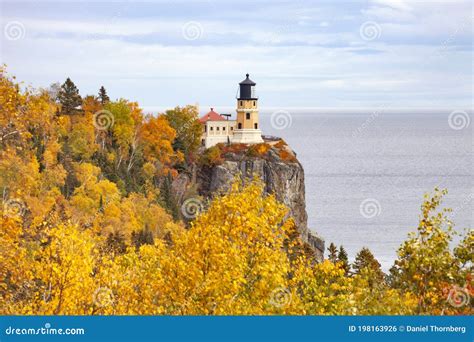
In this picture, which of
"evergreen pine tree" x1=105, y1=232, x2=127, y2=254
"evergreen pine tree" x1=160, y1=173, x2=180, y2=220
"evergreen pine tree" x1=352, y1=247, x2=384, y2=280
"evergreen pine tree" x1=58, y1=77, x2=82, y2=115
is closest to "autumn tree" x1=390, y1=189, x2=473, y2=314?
"evergreen pine tree" x1=352, y1=247, x2=384, y2=280

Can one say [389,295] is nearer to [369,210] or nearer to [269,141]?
[269,141]

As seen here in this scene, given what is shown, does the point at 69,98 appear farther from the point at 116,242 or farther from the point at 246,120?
the point at 116,242

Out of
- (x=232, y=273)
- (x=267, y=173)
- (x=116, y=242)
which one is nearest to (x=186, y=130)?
(x=267, y=173)

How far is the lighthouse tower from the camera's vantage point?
380 feet

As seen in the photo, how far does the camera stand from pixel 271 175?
10950cm

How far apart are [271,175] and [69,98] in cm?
2811

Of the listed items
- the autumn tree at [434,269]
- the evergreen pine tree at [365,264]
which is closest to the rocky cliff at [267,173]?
the evergreen pine tree at [365,264]

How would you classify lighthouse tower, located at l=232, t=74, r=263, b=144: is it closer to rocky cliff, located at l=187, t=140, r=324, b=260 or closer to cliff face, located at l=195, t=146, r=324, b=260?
rocky cliff, located at l=187, t=140, r=324, b=260

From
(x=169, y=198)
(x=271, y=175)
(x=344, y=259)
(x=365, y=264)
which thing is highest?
(x=271, y=175)

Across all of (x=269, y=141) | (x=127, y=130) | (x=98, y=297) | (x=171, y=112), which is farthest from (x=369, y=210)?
(x=98, y=297)

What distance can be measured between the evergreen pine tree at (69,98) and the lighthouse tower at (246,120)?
24.5 metres

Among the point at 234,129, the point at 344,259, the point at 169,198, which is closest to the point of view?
the point at 344,259

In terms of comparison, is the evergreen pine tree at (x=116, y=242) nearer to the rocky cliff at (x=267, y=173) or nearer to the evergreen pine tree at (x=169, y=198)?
the evergreen pine tree at (x=169, y=198)

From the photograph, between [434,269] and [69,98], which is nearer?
[434,269]
